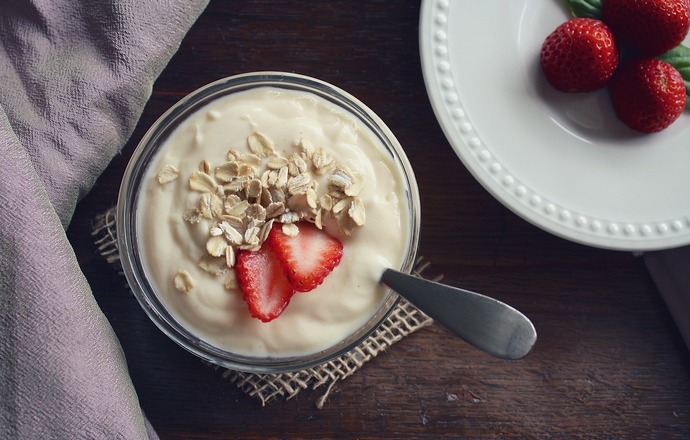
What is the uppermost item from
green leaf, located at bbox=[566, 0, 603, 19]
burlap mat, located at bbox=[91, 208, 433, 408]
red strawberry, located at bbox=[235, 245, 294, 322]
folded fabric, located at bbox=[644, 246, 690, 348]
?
green leaf, located at bbox=[566, 0, 603, 19]

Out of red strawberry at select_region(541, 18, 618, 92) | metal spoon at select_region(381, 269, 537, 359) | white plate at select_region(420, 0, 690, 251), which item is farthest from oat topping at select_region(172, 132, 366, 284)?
red strawberry at select_region(541, 18, 618, 92)

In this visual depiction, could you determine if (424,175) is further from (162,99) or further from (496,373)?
(162,99)

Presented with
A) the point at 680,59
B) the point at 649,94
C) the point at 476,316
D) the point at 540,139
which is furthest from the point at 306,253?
the point at 680,59

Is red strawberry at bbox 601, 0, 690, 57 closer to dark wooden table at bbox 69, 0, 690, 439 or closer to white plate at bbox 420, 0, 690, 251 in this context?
white plate at bbox 420, 0, 690, 251

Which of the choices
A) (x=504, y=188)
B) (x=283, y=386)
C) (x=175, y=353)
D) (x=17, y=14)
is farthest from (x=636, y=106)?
(x=17, y=14)

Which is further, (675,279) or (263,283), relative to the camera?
(675,279)

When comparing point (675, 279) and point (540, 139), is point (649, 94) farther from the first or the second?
point (675, 279)

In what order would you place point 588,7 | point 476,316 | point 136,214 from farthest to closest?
point 588,7, point 136,214, point 476,316

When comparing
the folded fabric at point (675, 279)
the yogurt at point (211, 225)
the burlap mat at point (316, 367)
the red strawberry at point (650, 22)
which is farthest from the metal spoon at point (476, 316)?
the red strawberry at point (650, 22)
